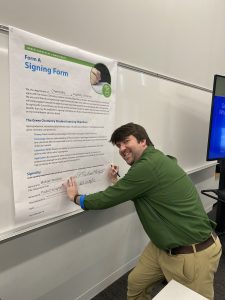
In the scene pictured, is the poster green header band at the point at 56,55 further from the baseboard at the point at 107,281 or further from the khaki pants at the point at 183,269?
the baseboard at the point at 107,281

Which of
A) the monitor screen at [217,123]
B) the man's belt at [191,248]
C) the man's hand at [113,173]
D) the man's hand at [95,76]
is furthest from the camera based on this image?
the monitor screen at [217,123]

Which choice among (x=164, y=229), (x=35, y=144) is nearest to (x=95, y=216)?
(x=164, y=229)

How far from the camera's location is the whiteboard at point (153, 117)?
1.27m

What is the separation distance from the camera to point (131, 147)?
5.19 ft

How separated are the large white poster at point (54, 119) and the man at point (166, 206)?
0.48ft

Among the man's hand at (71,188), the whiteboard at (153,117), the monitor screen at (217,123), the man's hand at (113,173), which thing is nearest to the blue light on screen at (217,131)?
the monitor screen at (217,123)

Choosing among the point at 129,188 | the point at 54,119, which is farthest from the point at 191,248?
the point at 54,119

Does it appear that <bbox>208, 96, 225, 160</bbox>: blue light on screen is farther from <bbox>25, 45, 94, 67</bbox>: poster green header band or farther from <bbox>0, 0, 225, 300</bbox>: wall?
<bbox>25, 45, 94, 67</bbox>: poster green header band

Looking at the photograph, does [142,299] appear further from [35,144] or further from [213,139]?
[213,139]

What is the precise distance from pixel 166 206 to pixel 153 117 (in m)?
0.97

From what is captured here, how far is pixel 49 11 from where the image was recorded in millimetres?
1375

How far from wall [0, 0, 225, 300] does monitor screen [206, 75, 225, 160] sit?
30 cm

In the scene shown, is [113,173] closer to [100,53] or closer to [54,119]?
[54,119]

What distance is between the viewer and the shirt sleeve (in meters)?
1.47
